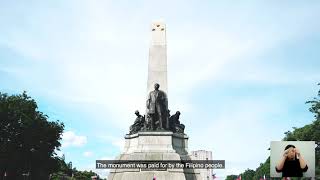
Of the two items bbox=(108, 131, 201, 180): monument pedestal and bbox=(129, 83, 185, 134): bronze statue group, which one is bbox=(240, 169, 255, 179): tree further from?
bbox=(108, 131, 201, 180): monument pedestal

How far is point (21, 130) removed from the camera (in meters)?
54.2

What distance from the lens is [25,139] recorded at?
54156mm

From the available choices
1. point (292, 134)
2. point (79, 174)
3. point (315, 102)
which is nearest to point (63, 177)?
point (79, 174)

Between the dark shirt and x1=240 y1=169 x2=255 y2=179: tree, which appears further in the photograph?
x1=240 y1=169 x2=255 y2=179: tree

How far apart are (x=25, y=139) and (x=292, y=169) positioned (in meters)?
41.2

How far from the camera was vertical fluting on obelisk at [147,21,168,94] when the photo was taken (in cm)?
3123

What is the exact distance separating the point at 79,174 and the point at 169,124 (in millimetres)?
74582

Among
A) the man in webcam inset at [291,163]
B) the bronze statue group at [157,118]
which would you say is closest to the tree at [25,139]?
the bronze statue group at [157,118]

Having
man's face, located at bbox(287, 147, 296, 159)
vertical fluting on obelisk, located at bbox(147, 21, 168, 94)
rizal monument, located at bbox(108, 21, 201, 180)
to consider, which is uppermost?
vertical fluting on obelisk, located at bbox(147, 21, 168, 94)

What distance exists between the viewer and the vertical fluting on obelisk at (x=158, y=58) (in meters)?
31.2

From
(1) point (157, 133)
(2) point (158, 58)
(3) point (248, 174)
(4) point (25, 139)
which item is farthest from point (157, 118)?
(3) point (248, 174)

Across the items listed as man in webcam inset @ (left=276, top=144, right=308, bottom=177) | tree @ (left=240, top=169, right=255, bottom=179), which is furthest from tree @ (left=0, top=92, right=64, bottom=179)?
tree @ (left=240, top=169, right=255, bottom=179)

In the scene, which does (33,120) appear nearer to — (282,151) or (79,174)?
(282,151)

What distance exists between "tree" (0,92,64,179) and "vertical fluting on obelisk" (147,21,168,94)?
2670 cm
